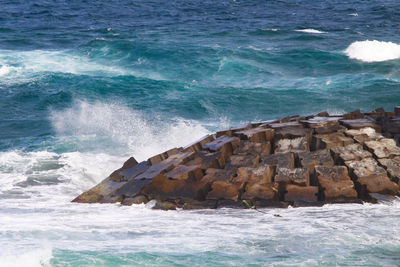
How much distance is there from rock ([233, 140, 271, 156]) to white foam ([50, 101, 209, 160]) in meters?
3.18

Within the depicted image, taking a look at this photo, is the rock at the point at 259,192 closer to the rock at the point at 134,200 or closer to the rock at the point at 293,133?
the rock at the point at 134,200

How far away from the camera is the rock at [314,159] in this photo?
8375 mm

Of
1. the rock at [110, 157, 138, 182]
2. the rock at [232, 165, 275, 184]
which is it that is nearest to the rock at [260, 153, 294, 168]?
the rock at [232, 165, 275, 184]

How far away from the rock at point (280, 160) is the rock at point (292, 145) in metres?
0.24

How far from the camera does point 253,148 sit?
9031 mm

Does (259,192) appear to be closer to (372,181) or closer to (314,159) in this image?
(314,159)

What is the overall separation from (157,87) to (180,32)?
402 inches

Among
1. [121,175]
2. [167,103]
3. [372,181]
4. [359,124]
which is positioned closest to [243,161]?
[372,181]

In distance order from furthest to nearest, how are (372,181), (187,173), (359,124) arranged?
(359,124), (187,173), (372,181)

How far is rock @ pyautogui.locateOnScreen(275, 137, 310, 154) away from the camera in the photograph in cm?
892

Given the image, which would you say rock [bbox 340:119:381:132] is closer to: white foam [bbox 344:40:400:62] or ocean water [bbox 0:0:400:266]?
ocean water [bbox 0:0:400:266]

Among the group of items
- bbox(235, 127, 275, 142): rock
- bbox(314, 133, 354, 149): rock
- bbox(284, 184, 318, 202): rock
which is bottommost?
bbox(284, 184, 318, 202): rock

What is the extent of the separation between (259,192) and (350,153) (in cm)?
177

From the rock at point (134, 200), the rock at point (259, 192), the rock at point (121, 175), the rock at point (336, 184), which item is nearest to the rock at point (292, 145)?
the rock at point (336, 184)
